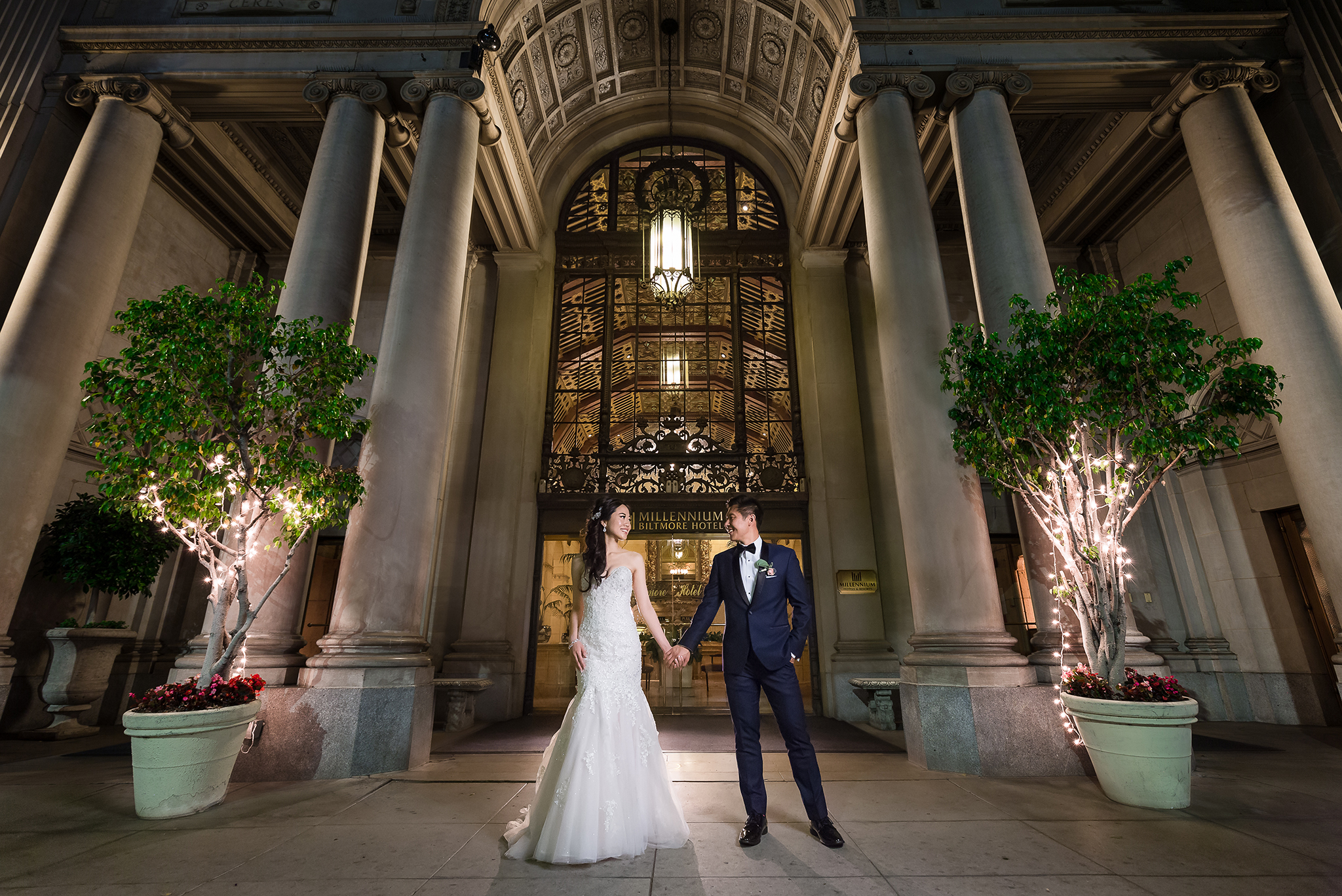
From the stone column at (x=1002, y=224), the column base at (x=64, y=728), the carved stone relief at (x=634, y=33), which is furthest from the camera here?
the carved stone relief at (x=634, y=33)

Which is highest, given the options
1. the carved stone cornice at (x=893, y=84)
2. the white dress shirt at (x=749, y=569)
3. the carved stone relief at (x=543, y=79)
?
the carved stone relief at (x=543, y=79)

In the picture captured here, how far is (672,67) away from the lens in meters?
12.3

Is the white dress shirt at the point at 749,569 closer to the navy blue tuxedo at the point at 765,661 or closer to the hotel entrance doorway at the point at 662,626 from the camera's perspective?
the navy blue tuxedo at the point at 765,661

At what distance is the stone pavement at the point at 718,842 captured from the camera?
2.63m

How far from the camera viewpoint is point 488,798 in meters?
4.17

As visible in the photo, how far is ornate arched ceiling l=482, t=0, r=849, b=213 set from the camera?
33.3ft

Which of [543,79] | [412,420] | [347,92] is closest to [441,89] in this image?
[347,92]

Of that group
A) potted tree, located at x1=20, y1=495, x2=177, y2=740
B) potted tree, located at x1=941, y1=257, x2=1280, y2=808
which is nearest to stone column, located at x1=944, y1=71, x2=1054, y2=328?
potted tree, located at x1=941, y1=257, x2=1280, y2=808

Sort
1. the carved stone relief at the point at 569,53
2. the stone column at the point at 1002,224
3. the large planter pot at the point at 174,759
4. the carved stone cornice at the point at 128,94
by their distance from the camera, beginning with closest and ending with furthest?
the large planter pot at the point at 174,759 < the stone column at the point at 1002,224 < the carved stone cornice at the point at 128,94 < the carved stone relief at the point at 569,53

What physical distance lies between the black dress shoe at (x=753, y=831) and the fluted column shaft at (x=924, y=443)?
2741 mm

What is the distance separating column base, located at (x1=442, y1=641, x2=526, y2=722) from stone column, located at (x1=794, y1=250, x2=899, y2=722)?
16.4ft

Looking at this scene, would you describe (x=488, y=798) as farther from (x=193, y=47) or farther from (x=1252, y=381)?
(x=193, y=47)

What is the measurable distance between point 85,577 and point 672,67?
43.8ft

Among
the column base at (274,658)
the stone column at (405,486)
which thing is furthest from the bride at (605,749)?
the column base at (274,658)
